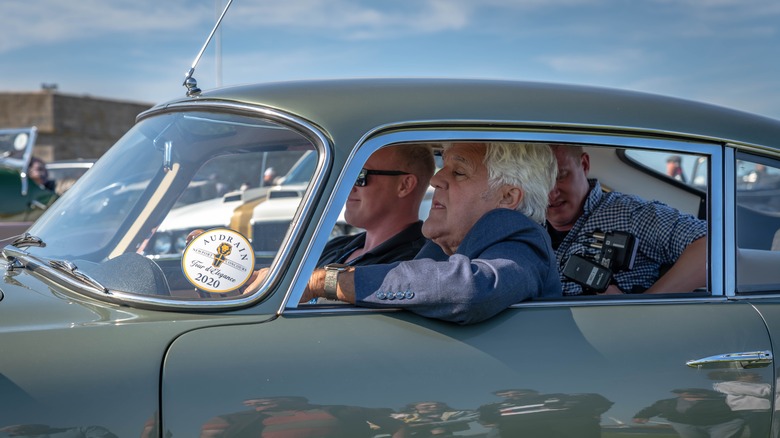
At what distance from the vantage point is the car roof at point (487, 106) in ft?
6.75

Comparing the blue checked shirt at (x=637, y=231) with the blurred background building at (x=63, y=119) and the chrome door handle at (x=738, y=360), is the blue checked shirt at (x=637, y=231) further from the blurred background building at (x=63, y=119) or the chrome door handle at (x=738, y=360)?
the blurred background building at (x=63, y=119)

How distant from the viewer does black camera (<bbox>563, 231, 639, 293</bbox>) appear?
270cm

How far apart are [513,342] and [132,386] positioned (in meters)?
0.87

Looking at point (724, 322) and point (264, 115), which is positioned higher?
point (264, 115)

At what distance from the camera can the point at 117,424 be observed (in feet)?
5.44

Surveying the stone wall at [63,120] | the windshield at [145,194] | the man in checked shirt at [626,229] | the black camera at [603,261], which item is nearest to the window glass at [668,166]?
the man in checked shirt at [626,229]

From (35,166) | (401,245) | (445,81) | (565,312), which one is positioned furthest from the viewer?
(35,166)

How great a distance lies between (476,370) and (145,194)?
4.23 ft

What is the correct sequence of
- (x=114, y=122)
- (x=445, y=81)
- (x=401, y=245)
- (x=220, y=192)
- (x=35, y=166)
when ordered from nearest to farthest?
1. (x=445, y=81)
2. (x=401, y=245)
3. (x=220, y=192)
4. (x=35, y=166)
5. (x=114, y=122)

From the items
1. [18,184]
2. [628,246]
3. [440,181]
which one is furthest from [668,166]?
[18,184]

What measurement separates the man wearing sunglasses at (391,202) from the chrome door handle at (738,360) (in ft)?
3.54

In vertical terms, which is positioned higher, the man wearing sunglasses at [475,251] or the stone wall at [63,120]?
the stone wall at [63,120]

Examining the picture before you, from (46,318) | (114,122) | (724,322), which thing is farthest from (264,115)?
(114,122)

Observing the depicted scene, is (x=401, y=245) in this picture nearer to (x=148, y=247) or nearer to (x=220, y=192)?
(x=148, y=247)
